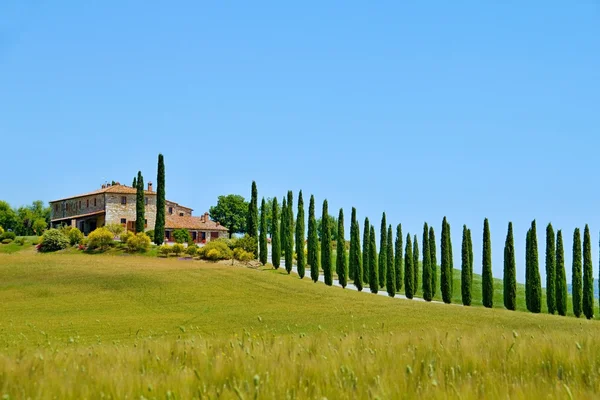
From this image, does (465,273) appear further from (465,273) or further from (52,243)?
(52,243)

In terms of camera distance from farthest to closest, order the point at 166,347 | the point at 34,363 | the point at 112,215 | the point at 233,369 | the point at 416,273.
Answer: the point at 112,215 → the point at 416,273 → the point at 166,347 → the point at 34,363 → the point at 233,369

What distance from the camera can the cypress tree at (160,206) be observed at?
62.8m

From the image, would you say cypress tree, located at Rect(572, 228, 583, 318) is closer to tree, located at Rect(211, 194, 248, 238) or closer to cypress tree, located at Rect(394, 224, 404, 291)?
cypress tree, located at Rect(394, 224, 404, 291)

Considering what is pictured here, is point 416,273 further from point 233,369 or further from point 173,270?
point 233,369

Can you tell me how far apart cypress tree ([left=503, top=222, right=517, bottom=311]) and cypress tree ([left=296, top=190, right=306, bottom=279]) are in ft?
53.7

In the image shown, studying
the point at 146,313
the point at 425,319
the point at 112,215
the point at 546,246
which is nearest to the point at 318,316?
the point at 425,319

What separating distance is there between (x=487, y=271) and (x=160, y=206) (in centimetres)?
3277

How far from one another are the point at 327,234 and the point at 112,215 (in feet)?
96.8

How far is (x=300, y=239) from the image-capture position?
2174 inches

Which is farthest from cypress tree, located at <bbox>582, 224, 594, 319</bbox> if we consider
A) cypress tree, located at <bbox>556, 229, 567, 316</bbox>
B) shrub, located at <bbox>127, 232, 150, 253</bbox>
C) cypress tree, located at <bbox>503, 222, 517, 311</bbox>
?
shrub, located at <bbox>127, 232, 150, 253</bbox>

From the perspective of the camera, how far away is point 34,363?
545cm

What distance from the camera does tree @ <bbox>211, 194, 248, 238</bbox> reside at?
102 m

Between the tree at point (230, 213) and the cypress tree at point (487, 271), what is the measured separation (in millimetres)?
59581

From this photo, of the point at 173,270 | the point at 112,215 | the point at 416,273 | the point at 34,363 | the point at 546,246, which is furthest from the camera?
the point at 112,215
